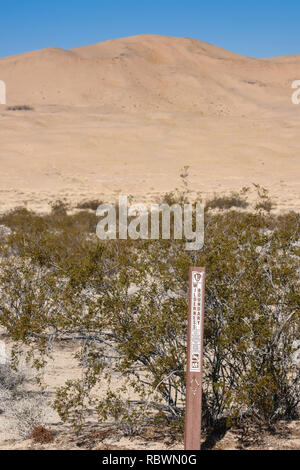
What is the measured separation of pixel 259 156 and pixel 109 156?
10.9 metres

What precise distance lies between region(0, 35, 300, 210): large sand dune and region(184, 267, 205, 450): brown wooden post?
20695 millimetres

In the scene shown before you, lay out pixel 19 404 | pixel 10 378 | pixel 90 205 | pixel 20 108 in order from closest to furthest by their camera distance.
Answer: pixel 19 404 → pixel 10 378 → pixel 90 205 → pixel 20 108

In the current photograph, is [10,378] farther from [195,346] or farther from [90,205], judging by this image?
[90,205]

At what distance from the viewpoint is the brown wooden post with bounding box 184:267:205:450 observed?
436cm

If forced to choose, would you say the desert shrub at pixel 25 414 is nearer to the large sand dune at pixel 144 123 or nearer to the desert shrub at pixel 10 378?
the desert shrub at pixel 10 378

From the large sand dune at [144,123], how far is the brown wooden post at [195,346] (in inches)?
815

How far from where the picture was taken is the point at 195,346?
441 cm

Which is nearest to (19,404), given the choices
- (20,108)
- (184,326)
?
(184,326)

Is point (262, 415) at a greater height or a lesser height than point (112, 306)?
lesser

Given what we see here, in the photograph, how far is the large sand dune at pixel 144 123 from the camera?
34.3 meters

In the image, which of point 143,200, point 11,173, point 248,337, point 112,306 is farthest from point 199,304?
point 11,173

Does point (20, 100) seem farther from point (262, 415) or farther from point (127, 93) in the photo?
point (262, 415)

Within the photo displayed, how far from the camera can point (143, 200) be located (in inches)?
1104

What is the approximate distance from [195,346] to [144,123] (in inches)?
1940
